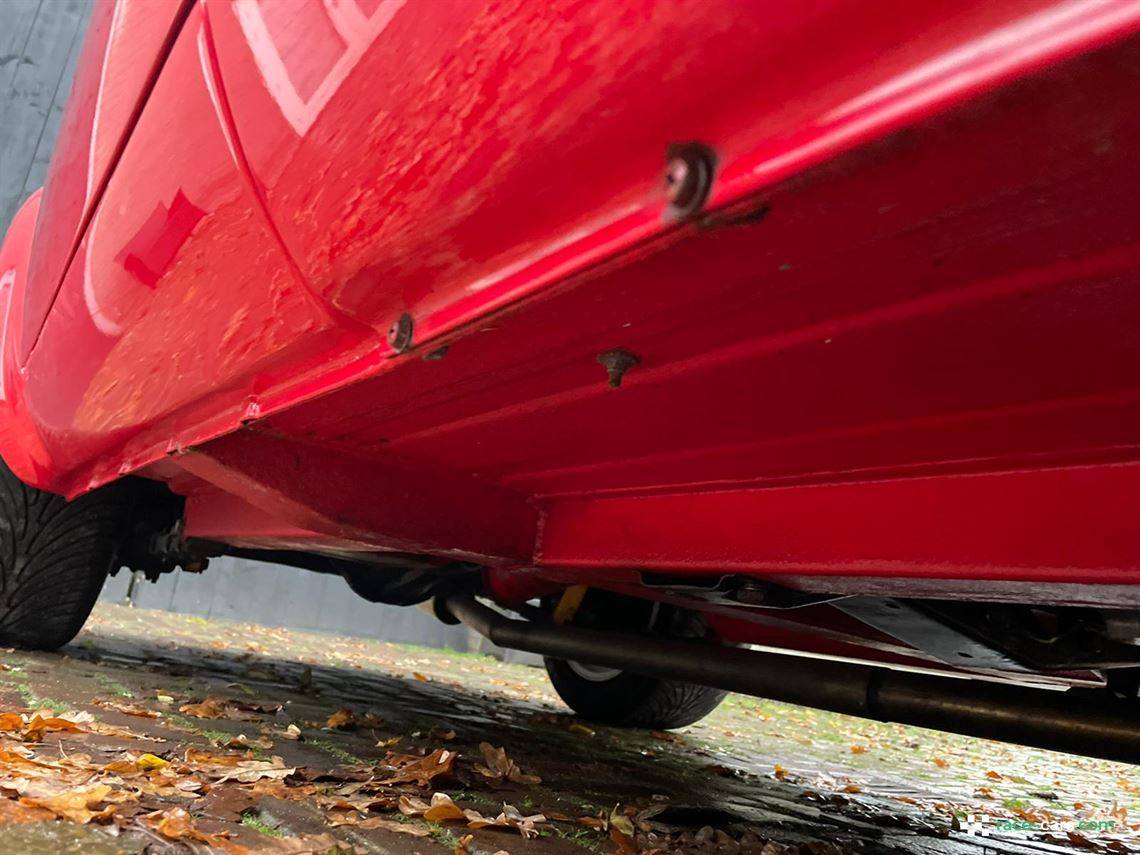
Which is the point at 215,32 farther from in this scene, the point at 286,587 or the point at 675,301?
the point at 286,587

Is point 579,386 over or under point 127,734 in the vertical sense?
over

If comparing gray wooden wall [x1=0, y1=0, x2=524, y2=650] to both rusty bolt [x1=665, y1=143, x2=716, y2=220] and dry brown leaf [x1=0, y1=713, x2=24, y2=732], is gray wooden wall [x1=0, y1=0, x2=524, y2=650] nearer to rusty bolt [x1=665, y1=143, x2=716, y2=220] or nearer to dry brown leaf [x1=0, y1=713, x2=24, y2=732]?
dry brown leaf [x1=0, y1=713, x2=24, y2=732]

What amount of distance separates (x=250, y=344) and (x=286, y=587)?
26.0ft

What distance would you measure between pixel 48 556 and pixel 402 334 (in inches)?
85.9

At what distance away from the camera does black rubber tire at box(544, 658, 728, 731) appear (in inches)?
135

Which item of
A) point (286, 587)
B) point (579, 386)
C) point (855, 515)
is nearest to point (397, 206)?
point (579, 386)

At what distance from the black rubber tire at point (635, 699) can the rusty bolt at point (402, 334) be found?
8.77 feet

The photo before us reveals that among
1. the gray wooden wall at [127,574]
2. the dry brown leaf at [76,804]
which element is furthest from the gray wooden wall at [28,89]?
the dry brown leaf at [76,804]

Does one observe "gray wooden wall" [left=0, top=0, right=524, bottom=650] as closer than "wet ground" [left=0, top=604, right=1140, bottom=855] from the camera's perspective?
No

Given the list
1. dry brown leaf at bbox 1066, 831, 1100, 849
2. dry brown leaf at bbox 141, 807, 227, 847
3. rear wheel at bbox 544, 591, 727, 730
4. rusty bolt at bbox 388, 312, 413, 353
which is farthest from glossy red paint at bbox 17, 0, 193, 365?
dry brown leaf at bbox 1066, 831, 1100, 849

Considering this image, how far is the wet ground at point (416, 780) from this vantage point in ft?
4.07

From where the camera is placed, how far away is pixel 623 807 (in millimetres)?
1791

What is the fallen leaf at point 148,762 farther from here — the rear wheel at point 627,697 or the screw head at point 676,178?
the rear wheel at point 627,697

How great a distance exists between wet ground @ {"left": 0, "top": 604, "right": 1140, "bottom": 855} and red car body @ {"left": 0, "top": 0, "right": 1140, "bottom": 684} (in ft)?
1.57
